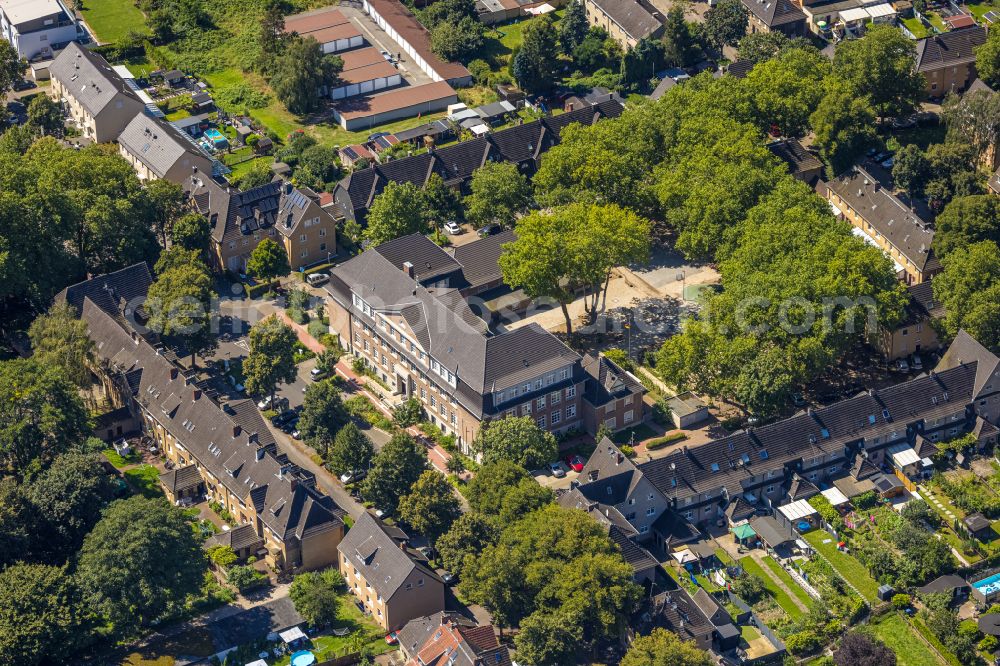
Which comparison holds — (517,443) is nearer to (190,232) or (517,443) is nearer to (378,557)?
(378,557)

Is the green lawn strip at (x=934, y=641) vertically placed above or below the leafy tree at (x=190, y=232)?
below

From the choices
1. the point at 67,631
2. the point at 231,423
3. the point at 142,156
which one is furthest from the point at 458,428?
the point at 142,156

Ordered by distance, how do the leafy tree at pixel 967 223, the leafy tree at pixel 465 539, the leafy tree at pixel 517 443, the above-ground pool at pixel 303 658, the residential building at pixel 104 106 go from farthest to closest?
the residential building at pixel 104 106, the leafy tree at pixel 967 223, the leafy tree at pixel 517 443, the leafy tree at pixel 465 539, the above-ground pool at pixel 303 658

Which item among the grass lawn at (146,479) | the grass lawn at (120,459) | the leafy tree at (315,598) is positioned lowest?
the grass lawn at (120,459)

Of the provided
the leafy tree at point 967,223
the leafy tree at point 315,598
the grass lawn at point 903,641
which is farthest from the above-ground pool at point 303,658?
the leafy tree at point 967,223

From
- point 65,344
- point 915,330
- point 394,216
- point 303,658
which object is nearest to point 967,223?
point 915,330

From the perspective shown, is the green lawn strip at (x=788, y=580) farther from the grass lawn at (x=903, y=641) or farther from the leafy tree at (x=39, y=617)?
the leafy tree at (x=39, y=617)
